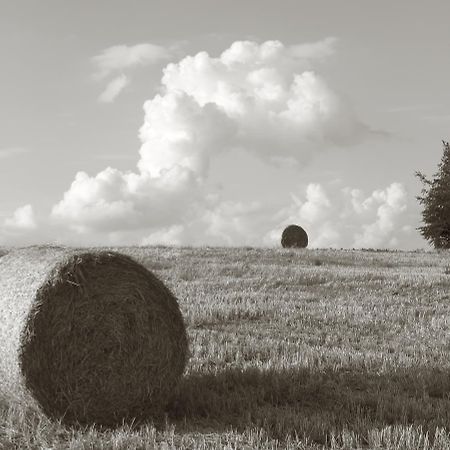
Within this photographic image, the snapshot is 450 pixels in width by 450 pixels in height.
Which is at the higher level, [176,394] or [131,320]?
[131,320]

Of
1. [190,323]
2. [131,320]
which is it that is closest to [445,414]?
[131,320]

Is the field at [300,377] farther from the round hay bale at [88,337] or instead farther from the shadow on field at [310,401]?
the round hay bale at [88,337]

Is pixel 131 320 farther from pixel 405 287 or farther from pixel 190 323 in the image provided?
pixel 405 287

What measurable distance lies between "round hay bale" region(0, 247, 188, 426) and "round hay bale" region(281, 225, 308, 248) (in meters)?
30.2

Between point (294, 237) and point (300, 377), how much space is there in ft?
97.2

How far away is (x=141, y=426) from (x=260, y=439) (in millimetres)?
1283

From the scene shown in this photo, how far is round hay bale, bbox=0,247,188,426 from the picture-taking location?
733 centimetres

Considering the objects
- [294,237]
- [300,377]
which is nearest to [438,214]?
[294,237]

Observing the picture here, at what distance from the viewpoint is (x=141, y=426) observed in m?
7.09

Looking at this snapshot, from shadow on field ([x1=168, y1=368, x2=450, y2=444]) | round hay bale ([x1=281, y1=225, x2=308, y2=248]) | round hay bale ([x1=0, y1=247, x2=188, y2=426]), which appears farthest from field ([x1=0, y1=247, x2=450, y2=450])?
round hay bale ([x1=281, y1=225, x2=308, y2=248])

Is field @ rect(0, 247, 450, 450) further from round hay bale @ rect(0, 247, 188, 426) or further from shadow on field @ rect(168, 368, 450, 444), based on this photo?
round hay bale @ rect(0, 247, 188, 426)

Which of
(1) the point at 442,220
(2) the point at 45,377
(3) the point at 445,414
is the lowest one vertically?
(3) the point at 445,414

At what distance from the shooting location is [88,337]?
7.64 meters

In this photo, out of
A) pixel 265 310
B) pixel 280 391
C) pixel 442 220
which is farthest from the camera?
pixel 442 220
